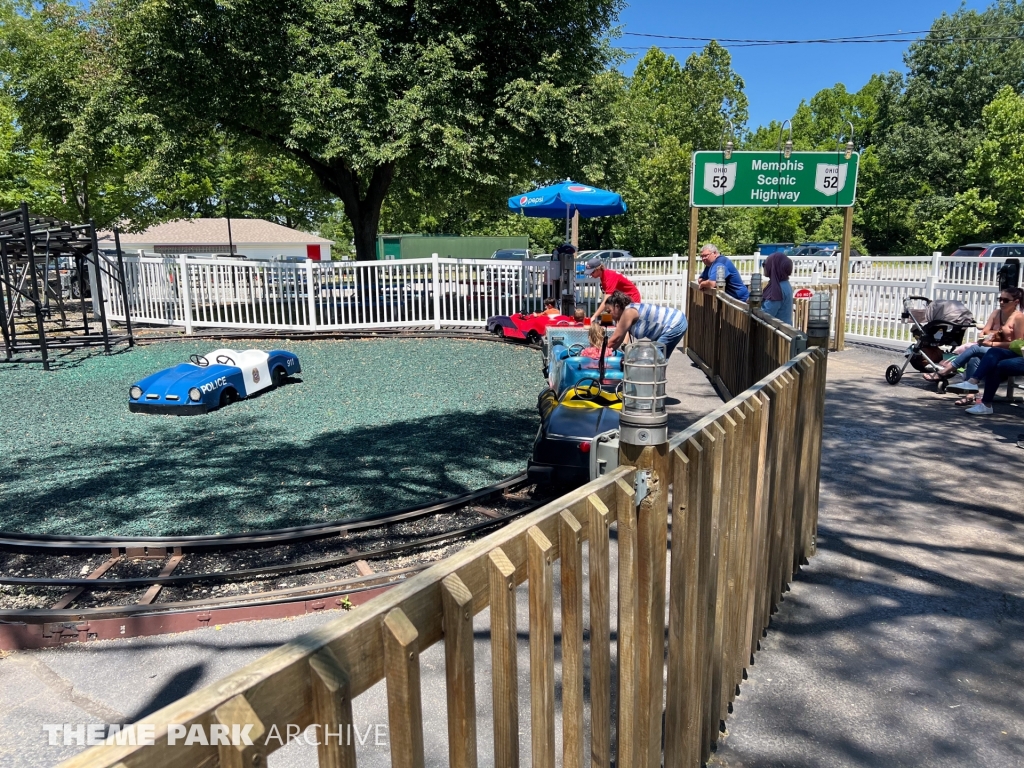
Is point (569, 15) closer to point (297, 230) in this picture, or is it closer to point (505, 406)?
point (505, 406)

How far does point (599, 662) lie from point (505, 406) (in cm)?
642

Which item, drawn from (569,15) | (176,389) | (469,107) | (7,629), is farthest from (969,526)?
(569,15)

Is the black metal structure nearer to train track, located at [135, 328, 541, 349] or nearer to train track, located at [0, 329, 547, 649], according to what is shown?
train track, located at [135, 328, 541, 349]

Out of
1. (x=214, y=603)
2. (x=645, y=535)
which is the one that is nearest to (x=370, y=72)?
(x=214, y=603)

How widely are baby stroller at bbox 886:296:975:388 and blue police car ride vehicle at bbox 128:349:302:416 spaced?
8045 mm

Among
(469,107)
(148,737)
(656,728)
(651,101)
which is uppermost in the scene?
(651,101)

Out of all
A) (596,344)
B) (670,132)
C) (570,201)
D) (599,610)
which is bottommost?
(596,344)

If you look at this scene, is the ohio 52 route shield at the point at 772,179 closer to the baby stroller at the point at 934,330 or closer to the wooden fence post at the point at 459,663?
the baby stroller at the point at 934,330

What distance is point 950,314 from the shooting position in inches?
351

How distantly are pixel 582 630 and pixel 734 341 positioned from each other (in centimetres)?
660

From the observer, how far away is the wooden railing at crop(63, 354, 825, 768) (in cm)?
104

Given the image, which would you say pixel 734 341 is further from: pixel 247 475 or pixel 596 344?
pixel 247 475

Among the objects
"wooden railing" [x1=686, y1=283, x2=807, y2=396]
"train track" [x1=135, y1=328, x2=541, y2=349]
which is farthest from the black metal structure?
"wooden railing" [x1=686, y1=283, x2=807, y2=396]

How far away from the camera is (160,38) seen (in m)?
15.1
